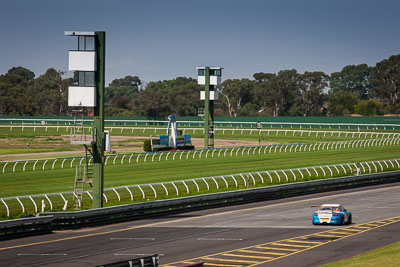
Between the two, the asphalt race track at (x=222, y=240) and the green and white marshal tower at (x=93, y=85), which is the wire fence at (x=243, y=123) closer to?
the asphalt race track at (x=222, y=240)

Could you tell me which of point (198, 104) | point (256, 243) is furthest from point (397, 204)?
point (198, 104)

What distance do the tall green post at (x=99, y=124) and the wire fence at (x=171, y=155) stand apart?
60.5ft

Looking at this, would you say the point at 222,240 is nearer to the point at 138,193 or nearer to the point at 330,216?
the point at 330,216

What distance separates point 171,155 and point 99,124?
38962 mm

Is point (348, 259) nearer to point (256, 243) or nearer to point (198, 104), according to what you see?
point (256, 243)

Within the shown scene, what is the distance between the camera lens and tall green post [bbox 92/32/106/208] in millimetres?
33562

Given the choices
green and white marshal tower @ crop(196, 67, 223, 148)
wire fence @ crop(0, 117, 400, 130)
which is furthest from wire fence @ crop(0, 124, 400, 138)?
green and white marshal tower @ crop(196, 67, 223, 148)

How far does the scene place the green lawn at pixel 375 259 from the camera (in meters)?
21.4

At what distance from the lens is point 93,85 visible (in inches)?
1318

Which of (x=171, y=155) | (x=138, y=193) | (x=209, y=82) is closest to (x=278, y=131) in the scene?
(x=209, y=82)

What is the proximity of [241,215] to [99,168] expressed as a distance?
26.1 ft

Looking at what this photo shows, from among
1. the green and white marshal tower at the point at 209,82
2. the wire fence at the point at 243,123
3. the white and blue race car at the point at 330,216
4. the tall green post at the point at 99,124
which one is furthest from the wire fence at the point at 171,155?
the white and blue race car at the point at 330,216

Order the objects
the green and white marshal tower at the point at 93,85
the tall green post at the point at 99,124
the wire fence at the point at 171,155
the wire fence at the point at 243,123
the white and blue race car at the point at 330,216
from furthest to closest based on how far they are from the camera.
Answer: the wire fence at the point at 243,123 < the wire fence at the point at 171,155 < the tall green post at the point at 99,124 < the green and white marshal tower at the point at 93,85 < the white and blue race car at the point at 330,216

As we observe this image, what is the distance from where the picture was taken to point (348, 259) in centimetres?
2270
